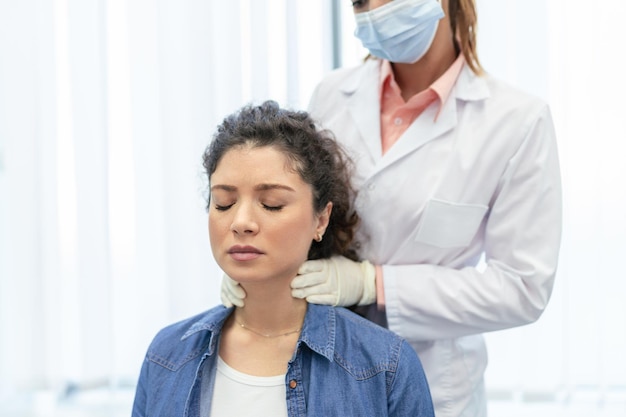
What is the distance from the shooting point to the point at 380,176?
1.46 metres

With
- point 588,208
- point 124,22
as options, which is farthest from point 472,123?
point 124,22

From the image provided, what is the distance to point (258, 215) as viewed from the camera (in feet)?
4.07

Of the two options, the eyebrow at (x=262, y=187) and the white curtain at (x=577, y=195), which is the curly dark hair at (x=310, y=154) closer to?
the eyebrow at (x=262, y=187)

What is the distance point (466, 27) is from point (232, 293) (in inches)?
27.6

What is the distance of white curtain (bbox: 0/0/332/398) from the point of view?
2328 millimetres

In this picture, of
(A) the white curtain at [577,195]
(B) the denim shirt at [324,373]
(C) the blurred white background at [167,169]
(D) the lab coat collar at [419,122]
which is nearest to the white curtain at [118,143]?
(C) the blurred white background at [167,169]

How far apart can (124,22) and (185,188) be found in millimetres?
548

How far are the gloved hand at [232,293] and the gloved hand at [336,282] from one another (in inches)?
3.8

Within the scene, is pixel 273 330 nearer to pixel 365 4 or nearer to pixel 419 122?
pixel 419 122

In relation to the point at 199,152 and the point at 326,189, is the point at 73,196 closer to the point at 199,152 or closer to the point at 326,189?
the point at 199,152

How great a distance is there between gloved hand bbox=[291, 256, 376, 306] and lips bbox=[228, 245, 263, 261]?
0.13 metres

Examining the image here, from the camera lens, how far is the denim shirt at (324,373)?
4.09 feet

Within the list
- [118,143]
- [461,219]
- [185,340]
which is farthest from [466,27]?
[118,143]

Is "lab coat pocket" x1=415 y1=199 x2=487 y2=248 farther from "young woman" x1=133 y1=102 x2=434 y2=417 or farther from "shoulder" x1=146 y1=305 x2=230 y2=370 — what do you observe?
"shoulder" x1=146 y1=305 x2=230 y2=370
